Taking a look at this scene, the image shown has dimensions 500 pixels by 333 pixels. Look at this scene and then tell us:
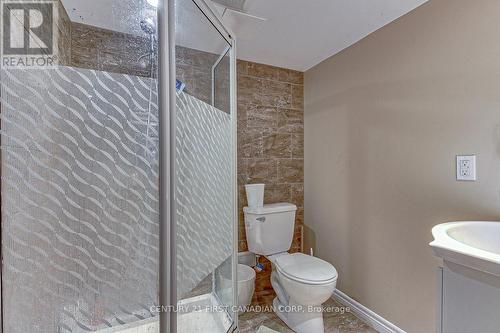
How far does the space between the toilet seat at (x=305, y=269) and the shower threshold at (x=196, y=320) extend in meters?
0.48

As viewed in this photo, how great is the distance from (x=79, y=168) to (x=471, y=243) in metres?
1.55

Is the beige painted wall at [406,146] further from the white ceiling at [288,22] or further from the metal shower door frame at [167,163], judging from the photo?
the metal shower door frame at [167,163]

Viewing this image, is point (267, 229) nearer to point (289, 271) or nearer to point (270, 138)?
point (289, 271)

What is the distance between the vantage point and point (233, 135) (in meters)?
1.43

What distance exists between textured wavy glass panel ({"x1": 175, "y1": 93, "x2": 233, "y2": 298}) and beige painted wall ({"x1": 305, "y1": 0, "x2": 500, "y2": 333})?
1.03 m

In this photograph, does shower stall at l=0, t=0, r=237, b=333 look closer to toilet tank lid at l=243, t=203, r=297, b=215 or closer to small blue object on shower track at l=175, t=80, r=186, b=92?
small blue object on shower track at l=175, t=80, r=186, b=92

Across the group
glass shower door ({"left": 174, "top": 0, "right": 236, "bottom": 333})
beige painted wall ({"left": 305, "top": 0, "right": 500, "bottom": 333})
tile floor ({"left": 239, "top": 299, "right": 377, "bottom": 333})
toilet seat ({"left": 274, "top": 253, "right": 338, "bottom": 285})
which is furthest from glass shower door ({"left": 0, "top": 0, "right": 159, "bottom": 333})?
beige painted wall ({"left": 305, "top": 0, "right": 500, "bottom": 333})

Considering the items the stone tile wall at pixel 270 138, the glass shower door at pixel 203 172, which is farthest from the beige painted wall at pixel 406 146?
the glass shower door at pixel 203 172

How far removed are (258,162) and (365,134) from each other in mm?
914

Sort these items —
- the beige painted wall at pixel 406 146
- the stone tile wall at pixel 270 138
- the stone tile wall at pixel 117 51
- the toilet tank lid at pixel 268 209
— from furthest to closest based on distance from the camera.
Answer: the stone tile wall at pixel 270 138 < the toilet tank lid at pixel 268 209 < the beige painted wall at pixel 406 146 < the stone tile wall at pixel 117 51

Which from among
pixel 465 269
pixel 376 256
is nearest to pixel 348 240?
pixel 376 256

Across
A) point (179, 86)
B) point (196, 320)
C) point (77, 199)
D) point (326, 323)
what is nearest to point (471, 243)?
point (326, 323)

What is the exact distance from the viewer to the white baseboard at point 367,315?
1.58 m

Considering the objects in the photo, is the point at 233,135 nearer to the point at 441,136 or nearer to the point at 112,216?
the point at 112,216
